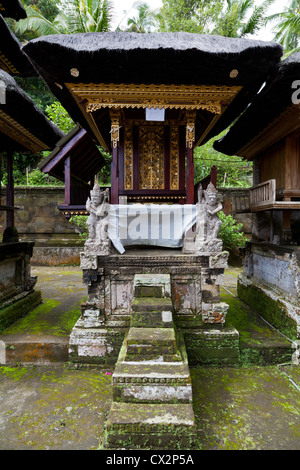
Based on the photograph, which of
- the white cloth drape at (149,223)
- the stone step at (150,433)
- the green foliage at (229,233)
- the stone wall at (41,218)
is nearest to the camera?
the stone step at (150,433)

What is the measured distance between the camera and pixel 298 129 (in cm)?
617

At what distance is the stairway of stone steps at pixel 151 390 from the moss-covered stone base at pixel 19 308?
360cm

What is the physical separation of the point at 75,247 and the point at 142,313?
428 inches

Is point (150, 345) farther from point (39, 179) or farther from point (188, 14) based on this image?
point (188, 14)

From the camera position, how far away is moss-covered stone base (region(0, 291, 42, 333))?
20.2 feet

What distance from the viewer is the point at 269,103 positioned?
5.94 m

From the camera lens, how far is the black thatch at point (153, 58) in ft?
15.1

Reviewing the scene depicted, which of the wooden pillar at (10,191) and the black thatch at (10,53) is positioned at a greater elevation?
the black thatch at (10,53)

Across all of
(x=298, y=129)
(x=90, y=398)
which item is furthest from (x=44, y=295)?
(x=298, y=129)

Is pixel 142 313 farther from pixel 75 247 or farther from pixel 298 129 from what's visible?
pixel 75 247

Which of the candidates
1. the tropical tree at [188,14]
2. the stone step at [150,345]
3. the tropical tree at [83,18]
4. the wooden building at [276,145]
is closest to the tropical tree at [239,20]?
the tropical tree at [188,14]

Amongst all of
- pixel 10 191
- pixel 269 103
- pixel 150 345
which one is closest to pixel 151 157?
pixel 269 103

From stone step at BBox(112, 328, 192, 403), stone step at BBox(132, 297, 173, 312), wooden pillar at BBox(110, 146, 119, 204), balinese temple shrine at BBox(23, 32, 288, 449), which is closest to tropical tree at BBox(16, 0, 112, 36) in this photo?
balinese temple shrine at BBox(23, 32, 288, 449)

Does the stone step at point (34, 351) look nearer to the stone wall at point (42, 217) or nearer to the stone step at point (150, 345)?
the stone step at point (150, 345)
